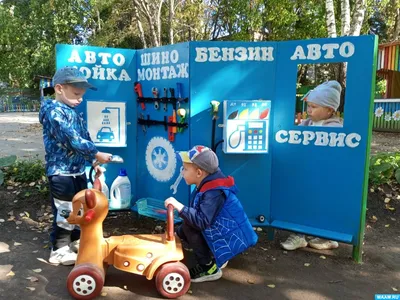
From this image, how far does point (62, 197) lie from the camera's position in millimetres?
3621

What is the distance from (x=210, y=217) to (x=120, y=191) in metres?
1.61

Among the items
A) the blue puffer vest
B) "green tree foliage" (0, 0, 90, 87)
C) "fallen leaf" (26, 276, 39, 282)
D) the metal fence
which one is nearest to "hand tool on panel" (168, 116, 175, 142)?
the blue puffer vest

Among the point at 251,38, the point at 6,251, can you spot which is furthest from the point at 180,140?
the point at 251,38

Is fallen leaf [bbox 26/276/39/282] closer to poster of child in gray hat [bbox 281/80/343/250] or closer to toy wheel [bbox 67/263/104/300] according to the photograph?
toy wheel [bbox 67/263/104/300]

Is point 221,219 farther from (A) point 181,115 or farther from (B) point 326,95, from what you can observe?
(B) point 326,95

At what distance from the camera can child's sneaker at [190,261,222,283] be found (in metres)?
3.37

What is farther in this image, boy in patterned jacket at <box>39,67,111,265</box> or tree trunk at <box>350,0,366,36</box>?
tree trunk at <box>350,0,366,36</box>

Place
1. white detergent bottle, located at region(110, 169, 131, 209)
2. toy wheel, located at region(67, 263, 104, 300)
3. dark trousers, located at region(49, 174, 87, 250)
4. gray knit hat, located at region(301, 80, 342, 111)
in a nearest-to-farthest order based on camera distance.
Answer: toy wheel, located at region(67, 263, 104, 300) → dark trousers, located at region(49, 174, 87, 250) → gray knit hat, located at region(301, 80, 342, 111) → white detergent bottle, located at region(110, 169, 131, 209)

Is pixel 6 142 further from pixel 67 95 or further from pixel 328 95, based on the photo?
pixel 328 95

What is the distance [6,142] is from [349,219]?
9898mm

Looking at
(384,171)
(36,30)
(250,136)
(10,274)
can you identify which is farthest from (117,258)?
(36,30)

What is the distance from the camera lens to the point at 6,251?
4.00 meters

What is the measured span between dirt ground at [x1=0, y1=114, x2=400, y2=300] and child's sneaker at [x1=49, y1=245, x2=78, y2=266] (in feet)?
0.24

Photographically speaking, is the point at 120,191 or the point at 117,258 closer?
the point at 117,258
